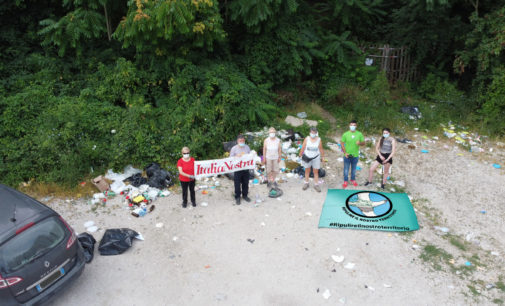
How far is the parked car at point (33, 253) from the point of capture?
14.9ft

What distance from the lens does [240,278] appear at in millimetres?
5742

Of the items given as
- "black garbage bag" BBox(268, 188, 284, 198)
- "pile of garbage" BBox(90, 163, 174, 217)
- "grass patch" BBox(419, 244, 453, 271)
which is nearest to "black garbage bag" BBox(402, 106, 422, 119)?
"black garbage bag" BBox(268, 188, 284, 198)

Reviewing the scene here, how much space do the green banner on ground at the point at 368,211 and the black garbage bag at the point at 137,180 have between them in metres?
3.95

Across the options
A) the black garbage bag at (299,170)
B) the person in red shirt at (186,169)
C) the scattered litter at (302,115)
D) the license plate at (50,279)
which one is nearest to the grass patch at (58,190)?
the person in red shirt at (186,169)

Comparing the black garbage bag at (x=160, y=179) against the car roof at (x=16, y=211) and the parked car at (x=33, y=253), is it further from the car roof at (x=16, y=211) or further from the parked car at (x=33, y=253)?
the car roof at (x=16, y=211)

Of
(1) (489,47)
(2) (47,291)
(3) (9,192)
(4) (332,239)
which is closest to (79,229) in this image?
(3) (9,192)

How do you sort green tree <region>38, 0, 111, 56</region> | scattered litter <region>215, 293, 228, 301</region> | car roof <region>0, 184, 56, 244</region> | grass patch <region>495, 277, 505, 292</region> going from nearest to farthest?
car roof <region>0, 184, 56, 244</region> → scattered litter <region>215, 293, 228, 301</region> → grass patch <region>495, 277, 505, 292</region> → green tree <region>38, 0, 111, 56</region>

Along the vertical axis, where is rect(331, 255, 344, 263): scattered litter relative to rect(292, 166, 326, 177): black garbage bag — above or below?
below

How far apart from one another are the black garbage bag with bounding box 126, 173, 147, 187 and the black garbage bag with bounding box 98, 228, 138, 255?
5.51 ft

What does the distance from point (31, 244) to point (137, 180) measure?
11.4 feet

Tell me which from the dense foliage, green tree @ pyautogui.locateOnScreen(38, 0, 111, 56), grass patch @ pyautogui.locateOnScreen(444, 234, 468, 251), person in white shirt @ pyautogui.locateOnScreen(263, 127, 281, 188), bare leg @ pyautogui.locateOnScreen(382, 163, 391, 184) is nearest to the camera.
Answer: grass patch @ pyautogui.locateOnScreen(444, 234, 468, 251)

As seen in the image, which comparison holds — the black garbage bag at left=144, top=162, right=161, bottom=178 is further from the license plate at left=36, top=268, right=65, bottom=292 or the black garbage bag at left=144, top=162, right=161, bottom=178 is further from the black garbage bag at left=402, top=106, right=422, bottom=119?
the black garbage bag at left=402, top=106, right=422, bottom=119

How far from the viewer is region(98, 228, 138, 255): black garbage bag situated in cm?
620

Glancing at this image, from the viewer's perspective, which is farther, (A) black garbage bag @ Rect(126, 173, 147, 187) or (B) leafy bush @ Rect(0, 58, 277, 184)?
(B) leafy bush @ Rect(0, 58, 277, 184)
